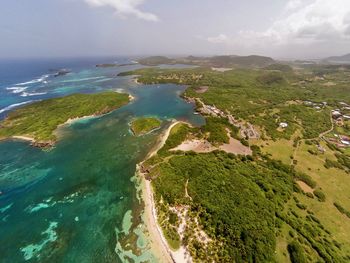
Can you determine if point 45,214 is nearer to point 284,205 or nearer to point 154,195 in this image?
point 154,195

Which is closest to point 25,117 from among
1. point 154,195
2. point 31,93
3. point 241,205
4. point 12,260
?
point 31,93

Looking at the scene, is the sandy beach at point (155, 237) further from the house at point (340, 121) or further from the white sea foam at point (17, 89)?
the white sea foam at point (17, 89)

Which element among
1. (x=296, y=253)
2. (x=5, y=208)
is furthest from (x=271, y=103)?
(x=5, y=208)

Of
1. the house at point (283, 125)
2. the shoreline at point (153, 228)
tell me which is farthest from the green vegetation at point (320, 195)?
the house at point (283, 125)

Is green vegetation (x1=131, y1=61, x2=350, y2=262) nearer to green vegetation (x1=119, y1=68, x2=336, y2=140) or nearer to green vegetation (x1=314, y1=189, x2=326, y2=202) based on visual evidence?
green vegetation (x1=314, y1=189, x2=326, y2=202)

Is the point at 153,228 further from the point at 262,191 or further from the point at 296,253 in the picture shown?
the point at 262,191
